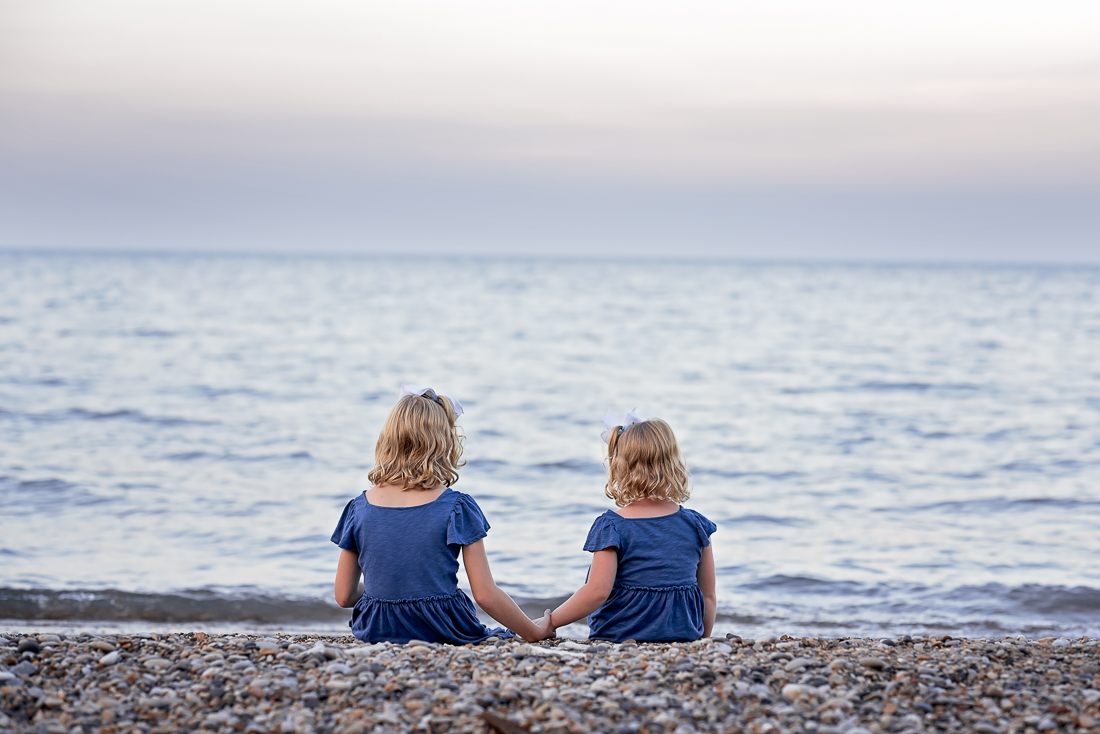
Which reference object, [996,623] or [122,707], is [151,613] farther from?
[996,623]

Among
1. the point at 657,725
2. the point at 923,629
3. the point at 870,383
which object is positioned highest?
the point at 870,383

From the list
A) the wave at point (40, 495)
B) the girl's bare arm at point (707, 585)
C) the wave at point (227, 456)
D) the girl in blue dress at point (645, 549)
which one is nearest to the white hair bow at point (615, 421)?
the girl in blue dress at point (645, 549)

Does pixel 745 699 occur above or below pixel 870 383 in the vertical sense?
below

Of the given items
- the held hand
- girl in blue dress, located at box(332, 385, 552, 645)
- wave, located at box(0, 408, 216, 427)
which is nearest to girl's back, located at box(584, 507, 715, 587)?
the held hand

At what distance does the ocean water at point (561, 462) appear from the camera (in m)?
5.94

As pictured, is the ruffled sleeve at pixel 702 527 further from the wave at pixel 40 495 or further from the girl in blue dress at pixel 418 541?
the wave at pixel 40 495

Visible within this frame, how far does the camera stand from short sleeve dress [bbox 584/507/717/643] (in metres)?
3.68

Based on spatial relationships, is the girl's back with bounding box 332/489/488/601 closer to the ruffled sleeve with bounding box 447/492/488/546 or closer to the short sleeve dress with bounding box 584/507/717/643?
the ruffled sleeve with bounding box 447/492/488/546

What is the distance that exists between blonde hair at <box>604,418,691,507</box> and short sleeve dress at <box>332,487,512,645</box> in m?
0.66

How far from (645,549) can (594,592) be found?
29 centimetres

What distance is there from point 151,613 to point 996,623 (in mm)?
5702

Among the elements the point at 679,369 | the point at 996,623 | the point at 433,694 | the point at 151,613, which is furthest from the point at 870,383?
the point at 433,694

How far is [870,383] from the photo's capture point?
50.6 feet

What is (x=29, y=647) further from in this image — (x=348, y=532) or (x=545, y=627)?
(x=545, y=627)
